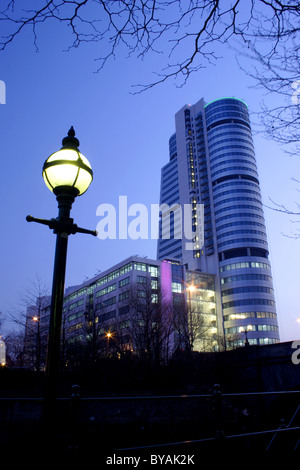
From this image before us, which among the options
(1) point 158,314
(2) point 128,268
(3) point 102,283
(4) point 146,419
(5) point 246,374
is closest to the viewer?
(4) point 146,419

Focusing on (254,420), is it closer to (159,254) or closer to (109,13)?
(109,13)

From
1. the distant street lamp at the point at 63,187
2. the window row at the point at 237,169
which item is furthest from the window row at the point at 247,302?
the distant street lamp at the point at 63,187

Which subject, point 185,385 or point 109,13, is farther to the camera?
point 185,385

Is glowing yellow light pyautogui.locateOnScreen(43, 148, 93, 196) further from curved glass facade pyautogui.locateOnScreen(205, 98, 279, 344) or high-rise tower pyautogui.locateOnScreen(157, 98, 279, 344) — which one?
high-rise tower pyautogui.locateOnScreen(157, 98, 279, 344)

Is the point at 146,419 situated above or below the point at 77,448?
below

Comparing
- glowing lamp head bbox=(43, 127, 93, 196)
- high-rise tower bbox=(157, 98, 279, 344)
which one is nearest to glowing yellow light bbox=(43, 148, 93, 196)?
glowing lamp head bbox=(43, 127, 93, 196)

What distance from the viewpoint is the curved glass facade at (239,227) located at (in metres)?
85.3

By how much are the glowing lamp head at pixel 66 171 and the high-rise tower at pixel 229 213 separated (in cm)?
8281

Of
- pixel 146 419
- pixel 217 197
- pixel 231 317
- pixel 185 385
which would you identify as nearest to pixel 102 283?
pixel 231 317

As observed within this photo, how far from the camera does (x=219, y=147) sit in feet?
338

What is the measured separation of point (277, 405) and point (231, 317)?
207 ft

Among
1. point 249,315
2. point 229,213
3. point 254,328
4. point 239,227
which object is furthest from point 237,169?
point 254,328

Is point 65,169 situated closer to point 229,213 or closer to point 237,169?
point 229,213

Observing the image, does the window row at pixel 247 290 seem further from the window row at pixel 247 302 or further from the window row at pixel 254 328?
the window row at pixel 254 328
